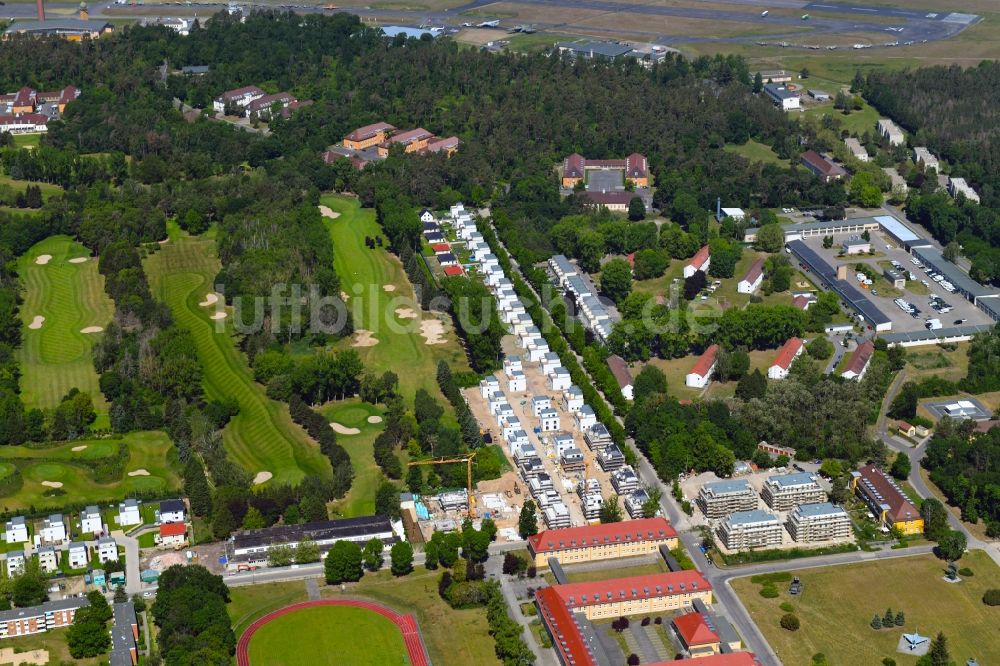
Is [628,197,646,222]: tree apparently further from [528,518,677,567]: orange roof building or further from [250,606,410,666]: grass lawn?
[250,606,410,666]: grass lawn

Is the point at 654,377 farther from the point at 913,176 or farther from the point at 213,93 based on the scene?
the point at 213,93

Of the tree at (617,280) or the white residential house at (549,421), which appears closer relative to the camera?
the white residential house at (549,421)

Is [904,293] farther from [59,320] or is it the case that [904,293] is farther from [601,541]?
[59,320]

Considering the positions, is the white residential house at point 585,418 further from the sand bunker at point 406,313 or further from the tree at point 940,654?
the tree at point 940,654

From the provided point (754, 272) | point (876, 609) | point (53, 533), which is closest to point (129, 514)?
point (53, 533)

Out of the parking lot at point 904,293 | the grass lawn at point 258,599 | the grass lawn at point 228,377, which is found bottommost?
the grass lawn at point 258,599

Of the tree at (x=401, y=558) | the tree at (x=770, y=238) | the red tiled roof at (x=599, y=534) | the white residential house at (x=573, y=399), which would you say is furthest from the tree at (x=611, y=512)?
the tree at (x=770, y=238)

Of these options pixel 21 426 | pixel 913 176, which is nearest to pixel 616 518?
pixel 21 426
